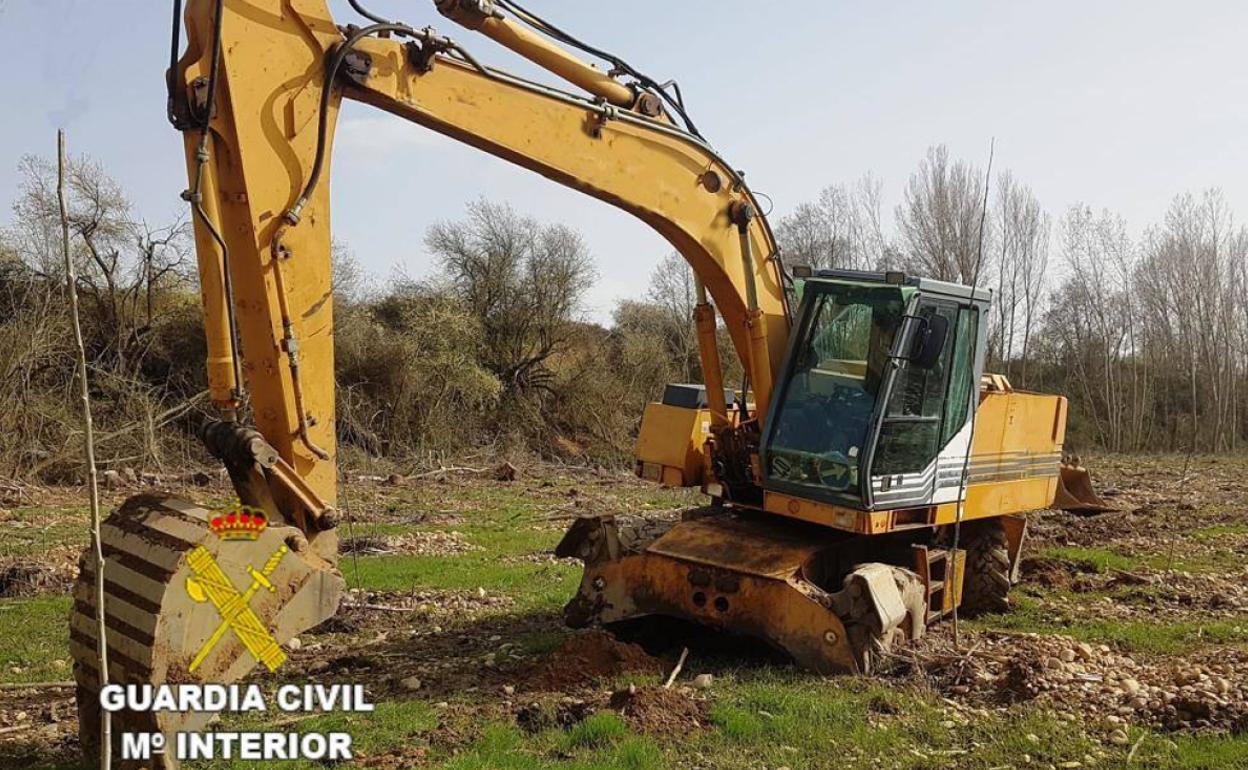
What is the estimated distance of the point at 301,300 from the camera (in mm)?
5457

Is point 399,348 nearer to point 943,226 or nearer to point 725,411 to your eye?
point 943,226

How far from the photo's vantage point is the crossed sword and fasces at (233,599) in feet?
15.7

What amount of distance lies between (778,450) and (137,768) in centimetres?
473

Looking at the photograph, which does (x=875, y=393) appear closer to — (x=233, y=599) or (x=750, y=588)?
(x=750, y=588)

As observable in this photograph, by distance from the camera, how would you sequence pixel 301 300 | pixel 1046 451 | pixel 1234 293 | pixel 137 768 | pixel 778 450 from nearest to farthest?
pixel 137 768 → pixel 301 300 → pixel 778 450 → pixel 1046 451 → pixel 1234 293

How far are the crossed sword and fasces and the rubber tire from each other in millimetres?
6488

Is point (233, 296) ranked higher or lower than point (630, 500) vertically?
higher

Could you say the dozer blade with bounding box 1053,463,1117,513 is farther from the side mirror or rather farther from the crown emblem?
the crown emblem

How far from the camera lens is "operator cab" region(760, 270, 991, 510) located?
754 cm

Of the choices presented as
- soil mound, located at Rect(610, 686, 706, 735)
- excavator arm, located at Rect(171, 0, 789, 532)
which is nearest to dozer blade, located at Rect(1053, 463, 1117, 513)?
soil mound, located at Rect(610, 686, 706, 735)

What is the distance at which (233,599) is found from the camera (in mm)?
4875

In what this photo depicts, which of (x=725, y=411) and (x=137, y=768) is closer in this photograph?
(x=137, y=768)

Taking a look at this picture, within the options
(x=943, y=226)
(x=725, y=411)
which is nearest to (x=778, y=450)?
(x=725, y=411)

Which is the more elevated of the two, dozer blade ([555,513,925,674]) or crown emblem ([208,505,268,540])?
crown emblem ([208,505,268,540])
